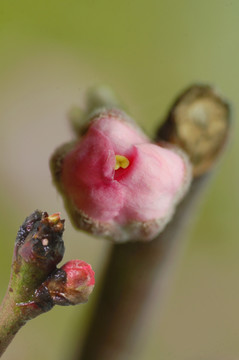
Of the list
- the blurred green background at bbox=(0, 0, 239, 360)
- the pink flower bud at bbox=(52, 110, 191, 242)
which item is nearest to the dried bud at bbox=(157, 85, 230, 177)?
the pink flower bud at bbox=(52, 110, 191, 242)

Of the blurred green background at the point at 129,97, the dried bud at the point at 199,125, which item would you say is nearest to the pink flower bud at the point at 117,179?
the dried bud at the point at 199,125

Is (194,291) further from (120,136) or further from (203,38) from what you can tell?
(120,136)

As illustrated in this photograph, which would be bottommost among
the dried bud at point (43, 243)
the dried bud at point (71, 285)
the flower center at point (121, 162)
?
the dried bud at point (71, 285)

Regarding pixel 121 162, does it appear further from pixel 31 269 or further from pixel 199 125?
pixel 199 125

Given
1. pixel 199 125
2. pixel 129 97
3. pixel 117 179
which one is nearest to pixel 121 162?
pixel 117 179

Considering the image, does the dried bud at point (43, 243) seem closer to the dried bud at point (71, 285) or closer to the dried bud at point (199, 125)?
the dried bud at point (71, 285)
